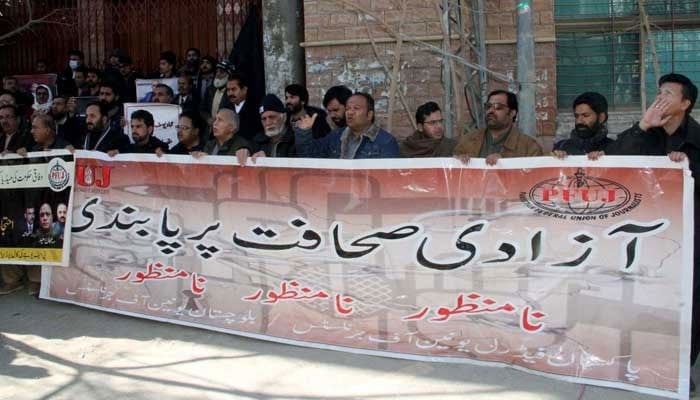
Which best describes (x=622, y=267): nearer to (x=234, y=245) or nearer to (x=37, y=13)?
(x=234, y=245)

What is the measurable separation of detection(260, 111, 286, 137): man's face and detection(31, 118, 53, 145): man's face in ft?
6.62

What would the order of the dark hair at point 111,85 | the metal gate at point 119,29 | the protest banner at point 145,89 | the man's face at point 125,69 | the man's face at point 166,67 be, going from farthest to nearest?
1. the metal gate at point 119,29
2. the man's face at point 125,69
3. the man's face at point 166,67
4. the protest banner at point 145,89
5. the dark hair at point 111,85

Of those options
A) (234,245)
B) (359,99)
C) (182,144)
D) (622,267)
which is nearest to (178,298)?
(234,245)

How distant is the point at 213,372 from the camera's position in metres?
4.73

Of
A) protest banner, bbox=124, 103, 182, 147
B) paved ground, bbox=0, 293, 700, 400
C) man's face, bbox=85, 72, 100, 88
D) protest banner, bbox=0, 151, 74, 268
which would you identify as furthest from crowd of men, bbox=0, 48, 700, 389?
paved ground, bbox=0, 293, 700, 400

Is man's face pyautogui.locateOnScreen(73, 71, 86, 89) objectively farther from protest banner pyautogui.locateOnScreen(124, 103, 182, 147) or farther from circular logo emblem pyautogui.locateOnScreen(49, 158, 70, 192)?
circular logo emblem pyautogui.locateOnScreen(49, 158, 70, 192)

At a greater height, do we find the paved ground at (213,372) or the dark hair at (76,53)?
the dark hair at (76,53)

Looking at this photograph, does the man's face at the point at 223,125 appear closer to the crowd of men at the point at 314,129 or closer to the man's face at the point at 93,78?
the crowd of men at the point at 314,129

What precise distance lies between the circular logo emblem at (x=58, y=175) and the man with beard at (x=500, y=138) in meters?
3.18

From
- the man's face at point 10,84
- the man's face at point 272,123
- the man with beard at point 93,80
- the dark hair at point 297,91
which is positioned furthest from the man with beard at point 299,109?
the man's face at point 10,84

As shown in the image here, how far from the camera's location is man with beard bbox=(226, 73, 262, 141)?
7.39 m

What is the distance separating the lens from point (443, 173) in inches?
189

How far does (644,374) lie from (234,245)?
278cm

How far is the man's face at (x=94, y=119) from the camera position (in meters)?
7.07
